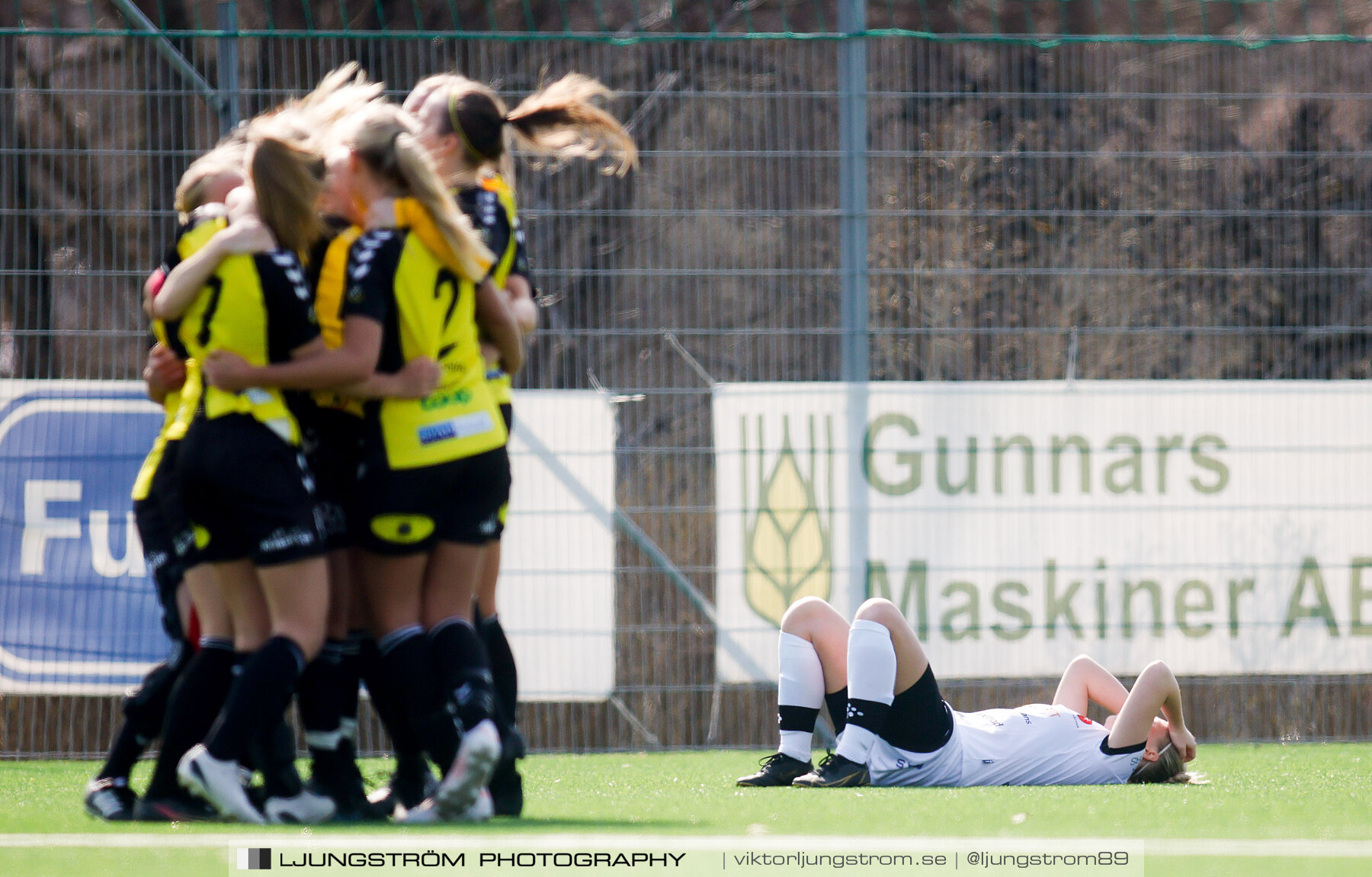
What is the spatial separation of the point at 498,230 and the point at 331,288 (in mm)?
413

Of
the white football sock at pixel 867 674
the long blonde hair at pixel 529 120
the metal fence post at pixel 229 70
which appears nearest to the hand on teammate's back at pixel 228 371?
the long blonde hair at pixel 529 120

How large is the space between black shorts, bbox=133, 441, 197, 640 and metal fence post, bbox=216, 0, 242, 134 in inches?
89.9

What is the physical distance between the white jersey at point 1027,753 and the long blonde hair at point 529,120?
1.69m

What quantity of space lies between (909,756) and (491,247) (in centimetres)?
168

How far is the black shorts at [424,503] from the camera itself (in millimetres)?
3207

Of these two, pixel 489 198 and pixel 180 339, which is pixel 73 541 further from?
pixel 489 198

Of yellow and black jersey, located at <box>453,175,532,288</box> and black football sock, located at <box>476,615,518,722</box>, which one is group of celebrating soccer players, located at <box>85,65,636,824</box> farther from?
black football sock, located at <box>476,615,518,722</box>

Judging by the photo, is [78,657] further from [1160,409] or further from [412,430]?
[1160,409]

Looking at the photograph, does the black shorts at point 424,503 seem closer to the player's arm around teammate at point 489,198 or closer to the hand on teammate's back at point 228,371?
the player's arm around teammate at point 489,198

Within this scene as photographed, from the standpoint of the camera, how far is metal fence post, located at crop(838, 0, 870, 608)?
5.64 m

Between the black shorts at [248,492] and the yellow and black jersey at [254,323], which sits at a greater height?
the yellow and black jersey at [254,323]

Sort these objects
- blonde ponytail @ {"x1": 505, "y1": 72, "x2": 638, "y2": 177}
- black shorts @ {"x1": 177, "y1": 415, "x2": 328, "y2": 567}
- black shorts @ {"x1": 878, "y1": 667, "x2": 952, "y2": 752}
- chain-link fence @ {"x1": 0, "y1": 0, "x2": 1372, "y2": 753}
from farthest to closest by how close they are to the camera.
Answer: chain-link fence @ {"x1": 0, "y1": 0, "x2": 1372, "y2": 753}
black shorts @ {"x1": 878, "y1": 667, "x2": 952, "y2": 752}
blonde ponytail @ {"x1": 505, "y1": 72, "x2": 638, "y2": 177}
black shorts @ {"x1": 177, "y1": 415, "x2": 328, "y2": 567}

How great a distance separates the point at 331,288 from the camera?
132 inches

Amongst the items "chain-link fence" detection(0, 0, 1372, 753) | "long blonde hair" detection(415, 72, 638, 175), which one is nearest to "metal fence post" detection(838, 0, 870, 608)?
"chain-link fence" detection(0, 0, 1372, 753)
